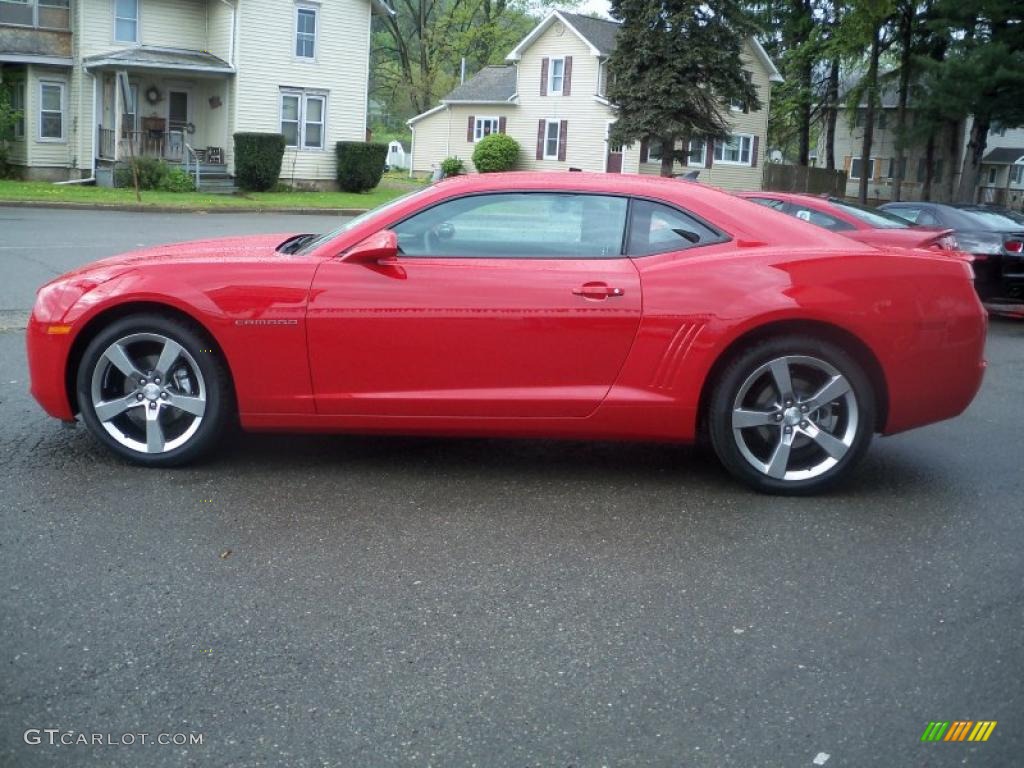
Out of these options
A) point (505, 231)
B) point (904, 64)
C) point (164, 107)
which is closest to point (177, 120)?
point (164, 107)

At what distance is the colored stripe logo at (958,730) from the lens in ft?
10.4

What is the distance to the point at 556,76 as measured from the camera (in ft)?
160

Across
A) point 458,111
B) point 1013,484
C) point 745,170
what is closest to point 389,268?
point 1013,484

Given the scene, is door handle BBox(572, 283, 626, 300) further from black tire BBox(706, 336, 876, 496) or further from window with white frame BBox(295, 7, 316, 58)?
window with white frame BBox(295, 7, 316, 58)

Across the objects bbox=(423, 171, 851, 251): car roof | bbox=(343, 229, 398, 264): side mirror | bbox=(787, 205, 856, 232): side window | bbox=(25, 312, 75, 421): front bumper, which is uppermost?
bbox=(423, 171, 851, 251): car roof

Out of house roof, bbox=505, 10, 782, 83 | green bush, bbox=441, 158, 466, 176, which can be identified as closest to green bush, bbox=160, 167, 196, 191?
green bush, bbox=441, 158, 466, 176

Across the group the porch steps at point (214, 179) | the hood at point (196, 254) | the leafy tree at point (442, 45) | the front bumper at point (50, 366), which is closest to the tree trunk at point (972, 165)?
the porch steps at point (214, 179)

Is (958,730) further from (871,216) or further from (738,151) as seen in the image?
(738,151)

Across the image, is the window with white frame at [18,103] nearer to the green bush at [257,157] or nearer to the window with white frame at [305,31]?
the green bush at [257,157]

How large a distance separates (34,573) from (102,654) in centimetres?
81

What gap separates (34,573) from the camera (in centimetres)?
418

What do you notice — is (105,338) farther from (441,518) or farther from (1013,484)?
(1013,484)

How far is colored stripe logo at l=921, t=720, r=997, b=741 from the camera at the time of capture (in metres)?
3.17

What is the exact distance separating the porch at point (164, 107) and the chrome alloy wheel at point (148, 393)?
27478 millimetres
